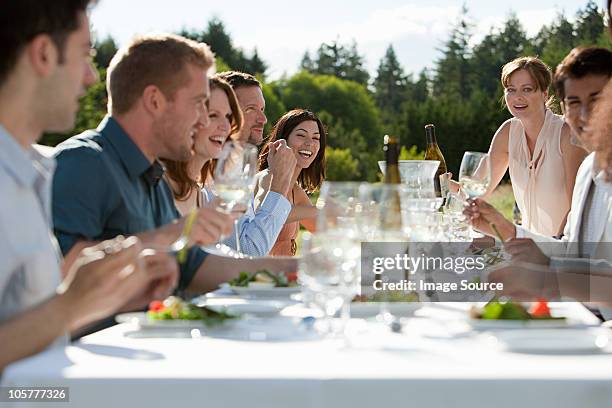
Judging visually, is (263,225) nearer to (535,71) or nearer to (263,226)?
(263,226)

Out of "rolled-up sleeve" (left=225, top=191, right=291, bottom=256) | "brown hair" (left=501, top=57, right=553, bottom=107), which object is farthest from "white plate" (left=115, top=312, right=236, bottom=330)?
"brown hair" (left=501, top=57, right=553, bottom=107)

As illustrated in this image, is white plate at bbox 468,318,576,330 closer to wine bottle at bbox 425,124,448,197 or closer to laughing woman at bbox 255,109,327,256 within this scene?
wine bottle at bbox 425,124,448,197

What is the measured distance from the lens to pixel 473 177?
3740 millimetres

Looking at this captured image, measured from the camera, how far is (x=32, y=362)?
175 centimetres

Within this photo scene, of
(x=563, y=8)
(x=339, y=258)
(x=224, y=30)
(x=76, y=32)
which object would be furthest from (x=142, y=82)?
(x=224, y=30)

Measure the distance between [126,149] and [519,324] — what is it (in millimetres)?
1394

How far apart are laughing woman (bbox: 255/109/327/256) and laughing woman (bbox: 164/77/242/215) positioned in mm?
1135

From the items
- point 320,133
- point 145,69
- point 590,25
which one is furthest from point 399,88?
point 145,69

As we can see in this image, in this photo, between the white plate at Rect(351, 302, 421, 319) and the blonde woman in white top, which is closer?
the white plate at Rect(351, 302, 421, 319)

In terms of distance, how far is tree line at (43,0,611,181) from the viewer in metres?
37.2

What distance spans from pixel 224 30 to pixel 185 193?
6020cm

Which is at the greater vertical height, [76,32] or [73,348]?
[76,32]

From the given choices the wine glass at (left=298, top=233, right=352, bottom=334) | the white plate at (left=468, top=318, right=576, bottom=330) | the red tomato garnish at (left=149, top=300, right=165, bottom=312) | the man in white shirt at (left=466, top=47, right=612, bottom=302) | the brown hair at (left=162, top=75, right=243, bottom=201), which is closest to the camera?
the wine glass at (left=298, top=233, right=352, bottom=334)

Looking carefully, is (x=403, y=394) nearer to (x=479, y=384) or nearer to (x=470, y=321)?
(x=479, y=384)
